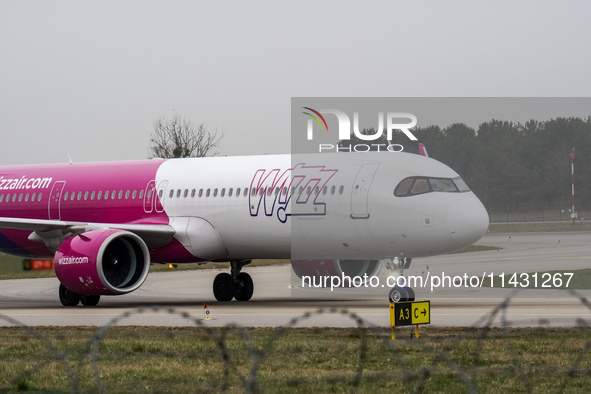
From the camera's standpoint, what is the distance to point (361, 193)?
22.9 meters

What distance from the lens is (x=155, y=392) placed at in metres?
11.1

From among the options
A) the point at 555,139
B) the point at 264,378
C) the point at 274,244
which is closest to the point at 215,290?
the point at 274,244

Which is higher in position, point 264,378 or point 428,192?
point 428,192

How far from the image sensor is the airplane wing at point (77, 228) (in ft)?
80.8

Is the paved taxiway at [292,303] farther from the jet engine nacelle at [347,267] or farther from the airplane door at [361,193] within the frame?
the airplane door at [361,193]

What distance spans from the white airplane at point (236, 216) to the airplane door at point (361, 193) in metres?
0.03

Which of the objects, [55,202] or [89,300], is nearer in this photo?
[89,300]

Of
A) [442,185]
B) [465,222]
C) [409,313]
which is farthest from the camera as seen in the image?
[442,185]

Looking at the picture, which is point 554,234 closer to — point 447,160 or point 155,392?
point 447,160

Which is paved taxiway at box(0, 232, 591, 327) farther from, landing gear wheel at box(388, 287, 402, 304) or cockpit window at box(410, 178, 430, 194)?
cockpit window at box(410, 178, 430, 194)

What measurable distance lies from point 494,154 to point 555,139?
23.8ft

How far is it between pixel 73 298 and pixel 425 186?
911 cm

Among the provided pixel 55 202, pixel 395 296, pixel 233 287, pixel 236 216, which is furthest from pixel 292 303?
pixel 55 202

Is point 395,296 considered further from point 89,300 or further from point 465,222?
point 89,300
